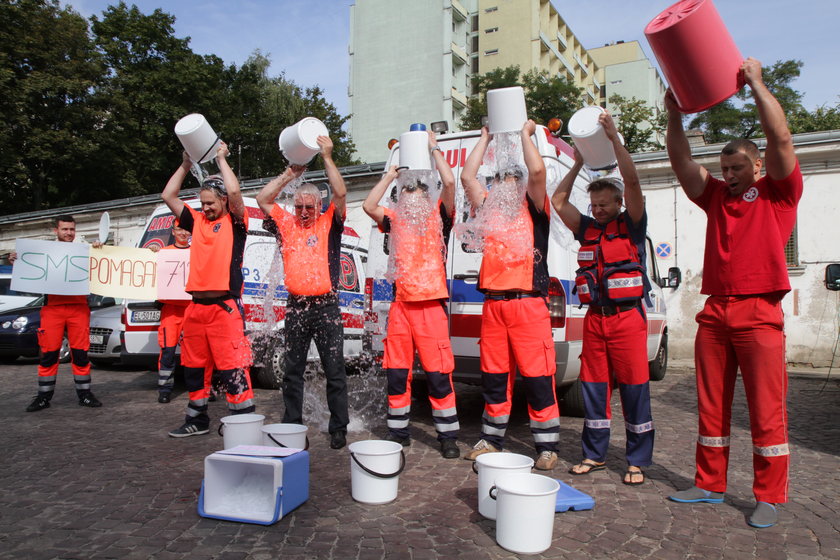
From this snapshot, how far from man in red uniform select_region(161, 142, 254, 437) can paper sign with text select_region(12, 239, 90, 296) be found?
6.92ft

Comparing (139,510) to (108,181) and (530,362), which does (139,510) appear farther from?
(108,181)

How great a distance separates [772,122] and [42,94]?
32.5 m

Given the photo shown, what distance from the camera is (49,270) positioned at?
641 centimetres

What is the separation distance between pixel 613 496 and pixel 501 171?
2440 millimetres

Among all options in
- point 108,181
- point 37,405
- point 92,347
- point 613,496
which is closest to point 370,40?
point 108,181

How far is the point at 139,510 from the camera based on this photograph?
11.4 ft

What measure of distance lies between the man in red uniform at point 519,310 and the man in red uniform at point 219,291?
78.4 inches

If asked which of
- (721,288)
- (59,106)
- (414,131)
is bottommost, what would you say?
(721,288)

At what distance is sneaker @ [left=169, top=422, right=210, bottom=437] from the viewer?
5285 mm

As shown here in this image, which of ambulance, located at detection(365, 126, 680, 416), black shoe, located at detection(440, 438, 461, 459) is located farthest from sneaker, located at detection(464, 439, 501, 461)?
ambulance, located at detection(365, 126, 680, 416)

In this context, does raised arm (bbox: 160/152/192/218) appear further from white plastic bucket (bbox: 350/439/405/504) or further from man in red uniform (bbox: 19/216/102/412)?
white plastic bucket (bbox: 350/439/405/504)

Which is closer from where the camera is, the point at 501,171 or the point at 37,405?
the point at 501,171

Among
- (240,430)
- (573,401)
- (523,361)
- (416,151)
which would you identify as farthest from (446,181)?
(573,401)

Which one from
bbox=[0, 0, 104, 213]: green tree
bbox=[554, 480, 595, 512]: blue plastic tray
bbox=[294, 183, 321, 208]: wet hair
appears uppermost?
bbox=[0, 0, 104, 213]: green tree
